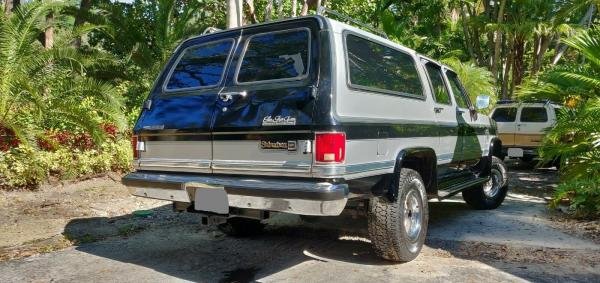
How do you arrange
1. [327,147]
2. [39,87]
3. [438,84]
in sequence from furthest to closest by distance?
[39,87], [438,84], [327,147]

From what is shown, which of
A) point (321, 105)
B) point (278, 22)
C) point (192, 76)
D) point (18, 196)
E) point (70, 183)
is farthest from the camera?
point (70, 183)

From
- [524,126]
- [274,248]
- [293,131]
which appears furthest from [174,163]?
[524,126]

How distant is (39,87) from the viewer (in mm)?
8727

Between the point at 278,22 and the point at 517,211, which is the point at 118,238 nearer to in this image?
the point at 278,22

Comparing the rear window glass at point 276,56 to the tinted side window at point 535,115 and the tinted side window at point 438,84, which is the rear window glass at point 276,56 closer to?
the tinted side window at point 438,84

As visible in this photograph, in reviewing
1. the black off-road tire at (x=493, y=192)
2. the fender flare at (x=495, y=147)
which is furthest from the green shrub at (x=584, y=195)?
the fender flare at (x=495, y=147)

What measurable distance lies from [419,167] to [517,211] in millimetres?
2639

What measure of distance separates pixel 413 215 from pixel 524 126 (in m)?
8.67

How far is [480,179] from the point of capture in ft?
20.1

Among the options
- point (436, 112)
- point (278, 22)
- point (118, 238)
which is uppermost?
point (278, 22)

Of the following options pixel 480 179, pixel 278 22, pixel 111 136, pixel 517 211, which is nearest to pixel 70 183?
pixel 111 136

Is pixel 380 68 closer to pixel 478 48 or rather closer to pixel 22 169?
pixel 22 169

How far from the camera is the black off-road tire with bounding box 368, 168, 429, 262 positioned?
401 cm

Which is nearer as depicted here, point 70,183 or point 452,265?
point 452,265
